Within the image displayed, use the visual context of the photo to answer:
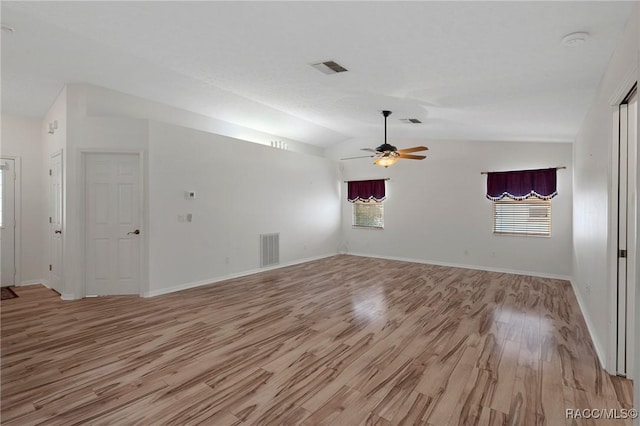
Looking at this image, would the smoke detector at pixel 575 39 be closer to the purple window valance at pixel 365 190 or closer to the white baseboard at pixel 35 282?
the purple window valance at pixel 365 190

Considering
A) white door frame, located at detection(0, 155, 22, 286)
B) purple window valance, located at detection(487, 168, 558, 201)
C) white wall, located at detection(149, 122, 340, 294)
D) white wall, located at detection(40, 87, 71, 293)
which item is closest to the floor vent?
white wall, located at detection(149, 122, 340, 294)

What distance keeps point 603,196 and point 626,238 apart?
0.53 metres

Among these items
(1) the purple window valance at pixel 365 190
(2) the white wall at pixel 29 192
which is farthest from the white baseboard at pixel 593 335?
(2) the white wall at pixel 29 192

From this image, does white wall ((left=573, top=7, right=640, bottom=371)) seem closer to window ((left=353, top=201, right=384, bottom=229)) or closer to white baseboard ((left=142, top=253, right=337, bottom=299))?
window ((left=353, top=201, right=384, bottom=229))

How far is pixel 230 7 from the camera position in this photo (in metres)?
2.54

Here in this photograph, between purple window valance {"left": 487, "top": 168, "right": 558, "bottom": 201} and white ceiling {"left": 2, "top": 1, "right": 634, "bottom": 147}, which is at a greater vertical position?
white ceiling {"left": 2, "top": 1, "right": 634, "bottom": 147}

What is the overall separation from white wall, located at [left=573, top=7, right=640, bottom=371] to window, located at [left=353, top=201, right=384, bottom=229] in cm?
502

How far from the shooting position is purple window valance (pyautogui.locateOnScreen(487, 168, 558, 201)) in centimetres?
628

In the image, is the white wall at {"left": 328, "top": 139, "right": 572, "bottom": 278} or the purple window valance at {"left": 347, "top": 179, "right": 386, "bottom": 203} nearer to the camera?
the white wall at {"left": 328, "top": 139, "right": 572, "bottom": 278}

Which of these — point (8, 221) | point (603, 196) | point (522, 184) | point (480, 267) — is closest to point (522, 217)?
point (522, 184)

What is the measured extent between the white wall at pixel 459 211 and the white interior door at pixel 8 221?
23.8 ft

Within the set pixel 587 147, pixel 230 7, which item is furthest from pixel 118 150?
pixel 587 147

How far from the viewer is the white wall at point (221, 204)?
5141 millimetres

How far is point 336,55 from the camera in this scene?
3221 millimetres
